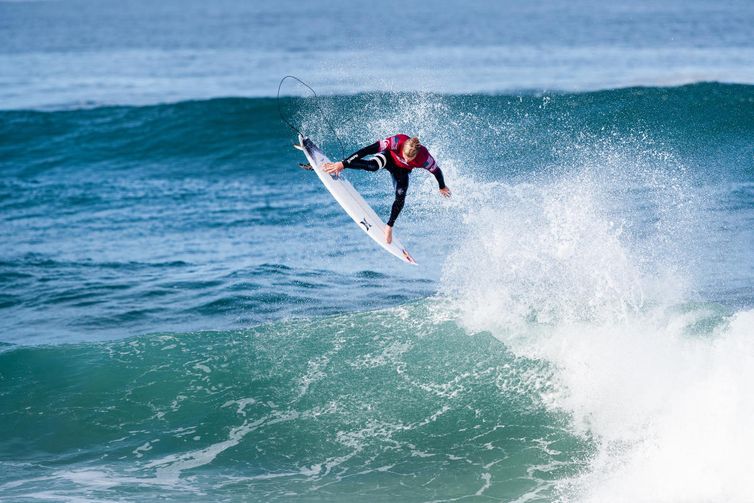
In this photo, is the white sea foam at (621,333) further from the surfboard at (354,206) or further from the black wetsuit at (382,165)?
the black wetsuit at (382,165)

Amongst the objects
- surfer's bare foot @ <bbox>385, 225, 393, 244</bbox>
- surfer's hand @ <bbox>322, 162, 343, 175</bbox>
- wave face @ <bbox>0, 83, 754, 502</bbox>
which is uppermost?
surfer's hand @ <bbox>322, 162, 343, 175</bbox>

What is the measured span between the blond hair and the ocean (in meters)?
2.39

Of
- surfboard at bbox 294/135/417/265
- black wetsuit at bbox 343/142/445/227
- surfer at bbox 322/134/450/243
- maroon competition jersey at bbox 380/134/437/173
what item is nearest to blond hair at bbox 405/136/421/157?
surfer at bbox 322/134/450/243

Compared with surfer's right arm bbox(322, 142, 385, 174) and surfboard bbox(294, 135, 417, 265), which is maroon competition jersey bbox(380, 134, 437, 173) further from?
surfboard bbox(294, 135, 417, 265)

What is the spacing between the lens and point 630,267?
12375 millimetres

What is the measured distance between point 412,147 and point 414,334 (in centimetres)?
248

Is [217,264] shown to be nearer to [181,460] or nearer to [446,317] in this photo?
[446,317]

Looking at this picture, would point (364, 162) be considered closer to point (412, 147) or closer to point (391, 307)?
point (412, 147)

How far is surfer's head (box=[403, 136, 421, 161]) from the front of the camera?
33.2 ft

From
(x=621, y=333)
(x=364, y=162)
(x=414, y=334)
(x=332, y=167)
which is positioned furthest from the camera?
(x=414, y=334)

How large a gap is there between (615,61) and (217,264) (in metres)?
28.7

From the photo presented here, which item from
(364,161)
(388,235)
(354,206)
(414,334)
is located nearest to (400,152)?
(364,161)

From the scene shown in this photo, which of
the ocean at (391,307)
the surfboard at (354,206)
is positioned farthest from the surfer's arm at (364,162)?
the ocean at (391,307)

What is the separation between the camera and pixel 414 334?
11.2m
